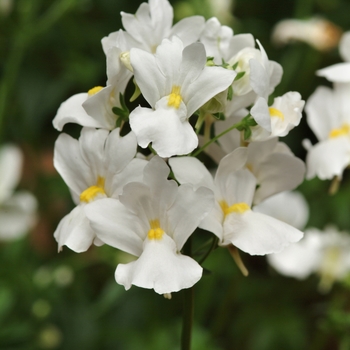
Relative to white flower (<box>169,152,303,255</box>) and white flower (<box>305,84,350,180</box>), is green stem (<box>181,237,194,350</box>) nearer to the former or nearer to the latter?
white flower (<box>169,152,303,255</box>)

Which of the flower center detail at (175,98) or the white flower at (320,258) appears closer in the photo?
the flower center detail at (175,98)

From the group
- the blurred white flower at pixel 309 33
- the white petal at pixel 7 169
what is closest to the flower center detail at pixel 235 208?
the white petal at pixel 7 169

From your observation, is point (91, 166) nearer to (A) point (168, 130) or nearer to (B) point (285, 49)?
(A) point (168, 130)

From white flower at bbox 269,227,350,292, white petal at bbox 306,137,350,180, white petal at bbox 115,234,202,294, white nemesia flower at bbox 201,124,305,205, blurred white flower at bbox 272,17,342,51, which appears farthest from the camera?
blurred white flower at bbox 272,17,342,51

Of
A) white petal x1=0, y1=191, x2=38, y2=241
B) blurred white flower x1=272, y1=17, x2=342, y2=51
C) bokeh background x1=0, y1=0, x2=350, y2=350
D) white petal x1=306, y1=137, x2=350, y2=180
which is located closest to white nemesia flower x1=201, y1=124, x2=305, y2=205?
white petal x1=306, y1=137, x2=350, y2=180

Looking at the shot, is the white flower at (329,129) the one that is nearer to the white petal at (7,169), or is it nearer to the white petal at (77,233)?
the white petal at (77,233)

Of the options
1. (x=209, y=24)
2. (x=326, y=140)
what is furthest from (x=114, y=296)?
(x=209, y=24)

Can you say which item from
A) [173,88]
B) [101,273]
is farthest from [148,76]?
[101,273]

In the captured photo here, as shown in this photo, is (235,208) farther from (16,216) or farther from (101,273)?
(101,273)
